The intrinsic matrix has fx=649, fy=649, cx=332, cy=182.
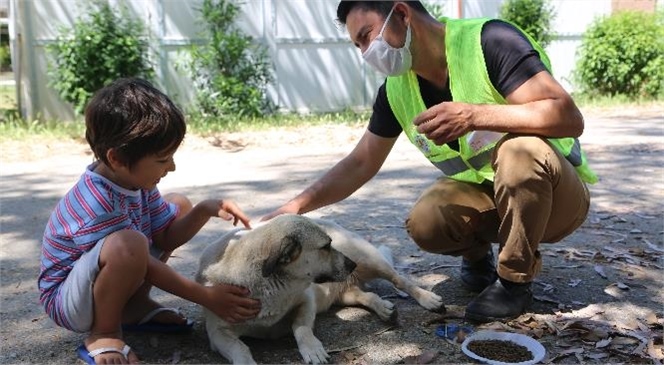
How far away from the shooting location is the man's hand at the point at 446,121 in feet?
8.43

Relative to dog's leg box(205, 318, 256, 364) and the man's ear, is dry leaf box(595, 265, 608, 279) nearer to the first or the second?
the man's ear

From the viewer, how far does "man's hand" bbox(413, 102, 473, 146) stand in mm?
2568

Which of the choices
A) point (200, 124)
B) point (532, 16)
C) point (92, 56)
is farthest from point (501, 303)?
point (532, 16)

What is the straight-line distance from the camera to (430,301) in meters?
3.08

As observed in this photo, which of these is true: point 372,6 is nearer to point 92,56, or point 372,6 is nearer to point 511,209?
point 511,209

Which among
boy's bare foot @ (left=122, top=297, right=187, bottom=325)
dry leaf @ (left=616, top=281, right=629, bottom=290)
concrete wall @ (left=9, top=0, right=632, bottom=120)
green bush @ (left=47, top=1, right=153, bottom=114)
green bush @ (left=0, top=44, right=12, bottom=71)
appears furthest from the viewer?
green bush @ (left=0, top=44, right=12, bottom=71)

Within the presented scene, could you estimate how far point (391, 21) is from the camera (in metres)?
3.02

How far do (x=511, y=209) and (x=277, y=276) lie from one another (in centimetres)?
103

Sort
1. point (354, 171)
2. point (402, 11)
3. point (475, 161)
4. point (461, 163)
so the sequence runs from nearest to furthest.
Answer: point (402, 11) → point (475, 161) → point (461, 163) → point (354, 171)

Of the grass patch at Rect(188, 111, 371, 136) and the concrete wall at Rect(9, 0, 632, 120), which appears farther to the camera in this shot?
the concrete wall at Rect(9, 0, 632, 120)

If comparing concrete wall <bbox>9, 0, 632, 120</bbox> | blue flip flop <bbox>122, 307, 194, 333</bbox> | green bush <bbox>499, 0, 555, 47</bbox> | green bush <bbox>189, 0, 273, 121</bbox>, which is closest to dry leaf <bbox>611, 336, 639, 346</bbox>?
blue flip flop <bbox>122, 307, 194, 333</bbox>

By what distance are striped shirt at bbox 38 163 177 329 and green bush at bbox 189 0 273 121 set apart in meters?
8.38

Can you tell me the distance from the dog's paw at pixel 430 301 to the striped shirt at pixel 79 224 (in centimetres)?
137

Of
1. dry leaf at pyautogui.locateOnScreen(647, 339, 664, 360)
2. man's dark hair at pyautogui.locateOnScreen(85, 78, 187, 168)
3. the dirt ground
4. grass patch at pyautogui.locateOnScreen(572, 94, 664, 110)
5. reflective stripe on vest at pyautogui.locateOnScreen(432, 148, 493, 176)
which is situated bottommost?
grass patch at pyautogui.locateOnScreen(572, 94, 664, 110)
